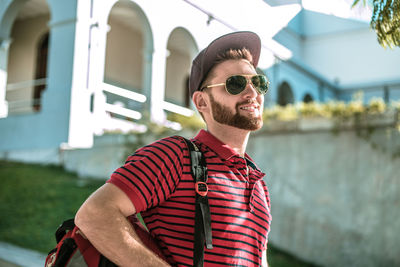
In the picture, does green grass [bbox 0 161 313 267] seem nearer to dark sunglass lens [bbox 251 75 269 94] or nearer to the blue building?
the blue building

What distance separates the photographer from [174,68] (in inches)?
577

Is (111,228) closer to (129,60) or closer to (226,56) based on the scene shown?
(226,56)

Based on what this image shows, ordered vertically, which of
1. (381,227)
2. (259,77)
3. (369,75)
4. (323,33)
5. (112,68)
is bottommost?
(381,227)

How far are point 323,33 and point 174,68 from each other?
7.98m

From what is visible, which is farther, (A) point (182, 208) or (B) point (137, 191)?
(A) point (182, 208)

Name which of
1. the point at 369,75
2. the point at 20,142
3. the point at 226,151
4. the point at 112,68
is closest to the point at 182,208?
the point at 226,151

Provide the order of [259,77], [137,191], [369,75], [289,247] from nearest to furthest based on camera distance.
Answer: [137,191] < [259,77] < [289,247] < [369,75]

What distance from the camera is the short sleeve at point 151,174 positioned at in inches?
57.9

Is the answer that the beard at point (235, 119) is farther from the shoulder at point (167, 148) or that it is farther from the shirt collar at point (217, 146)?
the shoulder at point (167, 148)

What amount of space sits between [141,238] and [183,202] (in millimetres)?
196

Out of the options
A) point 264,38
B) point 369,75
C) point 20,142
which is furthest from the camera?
point 369,75

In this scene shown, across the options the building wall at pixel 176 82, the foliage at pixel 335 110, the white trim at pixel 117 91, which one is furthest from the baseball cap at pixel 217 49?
the building wall at pixel 176 82

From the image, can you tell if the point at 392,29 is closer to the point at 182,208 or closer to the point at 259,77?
the point at 259,77

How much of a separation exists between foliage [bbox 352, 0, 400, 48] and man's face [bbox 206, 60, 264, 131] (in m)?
0.75
